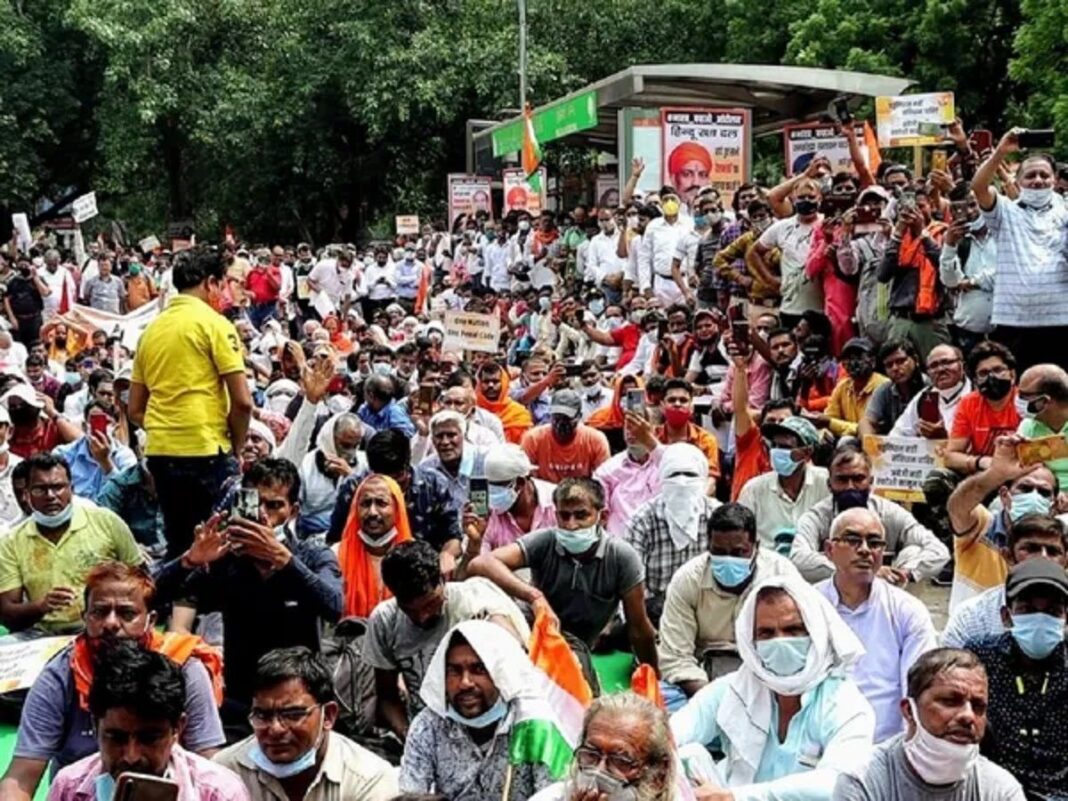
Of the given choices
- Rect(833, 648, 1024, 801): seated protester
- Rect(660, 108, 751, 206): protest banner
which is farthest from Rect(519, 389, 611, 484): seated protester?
Rect(660, 108, 751, 206): protest banner

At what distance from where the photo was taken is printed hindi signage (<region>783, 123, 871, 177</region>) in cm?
1505

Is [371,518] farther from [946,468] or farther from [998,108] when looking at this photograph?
[998,108]

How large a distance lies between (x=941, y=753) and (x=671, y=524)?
3.32 meters

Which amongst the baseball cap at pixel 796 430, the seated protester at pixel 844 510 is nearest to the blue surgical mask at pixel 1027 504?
the seated protester at pixel 844 510

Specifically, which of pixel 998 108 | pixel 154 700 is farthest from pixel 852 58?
pixel 154 700

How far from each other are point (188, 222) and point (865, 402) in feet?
91.2

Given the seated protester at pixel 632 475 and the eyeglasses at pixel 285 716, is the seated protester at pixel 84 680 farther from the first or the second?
the seated protester at pixel 632 475

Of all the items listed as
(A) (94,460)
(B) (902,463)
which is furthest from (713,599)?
(A) (94,460)

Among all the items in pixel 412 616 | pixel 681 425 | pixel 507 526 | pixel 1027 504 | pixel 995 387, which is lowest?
pixel 507 526

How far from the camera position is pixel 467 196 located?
2598 centimetres

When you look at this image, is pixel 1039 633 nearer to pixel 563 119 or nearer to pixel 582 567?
pixel 582 567

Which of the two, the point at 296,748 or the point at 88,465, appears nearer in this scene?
the point at 296,748

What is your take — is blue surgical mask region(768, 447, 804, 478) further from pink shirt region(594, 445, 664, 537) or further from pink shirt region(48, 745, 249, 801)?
pink shirt region(48, 745, 249, 801)

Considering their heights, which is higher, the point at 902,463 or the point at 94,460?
the point at 902,463
